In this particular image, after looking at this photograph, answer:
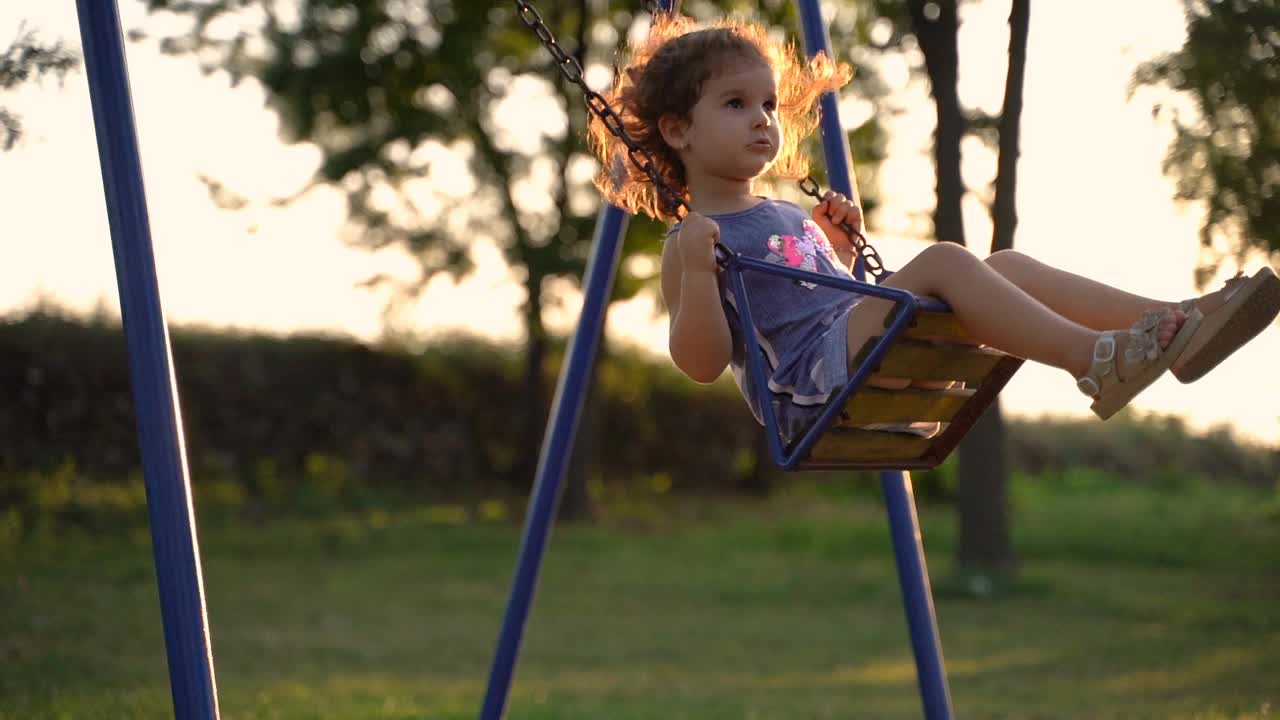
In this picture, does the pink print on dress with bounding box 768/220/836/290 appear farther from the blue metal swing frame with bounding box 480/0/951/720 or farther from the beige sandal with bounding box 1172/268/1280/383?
the beige sandal with bounding box 1172/268/1280/383

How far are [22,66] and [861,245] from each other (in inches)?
146

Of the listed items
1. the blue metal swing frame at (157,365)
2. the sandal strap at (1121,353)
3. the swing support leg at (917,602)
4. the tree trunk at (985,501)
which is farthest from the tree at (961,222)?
the blue metal swing frame at (157,365)

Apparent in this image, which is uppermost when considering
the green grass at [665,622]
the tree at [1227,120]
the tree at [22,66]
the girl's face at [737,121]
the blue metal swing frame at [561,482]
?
the tree at [22,66]

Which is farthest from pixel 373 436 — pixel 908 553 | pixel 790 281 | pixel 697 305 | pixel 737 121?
pixel 697 305

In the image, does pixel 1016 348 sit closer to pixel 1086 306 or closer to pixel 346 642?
pixel 1086 306

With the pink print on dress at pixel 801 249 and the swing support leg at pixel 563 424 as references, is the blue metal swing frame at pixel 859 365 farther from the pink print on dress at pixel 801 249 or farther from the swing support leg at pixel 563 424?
the swing support leg at pixel 563 424

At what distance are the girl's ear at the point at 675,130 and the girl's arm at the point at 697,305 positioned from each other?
1.13 feet

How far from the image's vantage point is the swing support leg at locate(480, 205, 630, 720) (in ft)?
16.9

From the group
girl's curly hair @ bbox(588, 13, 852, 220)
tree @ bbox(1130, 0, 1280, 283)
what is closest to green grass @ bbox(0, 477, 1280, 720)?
tree @ bbox(1130, 0, 1280, 283)

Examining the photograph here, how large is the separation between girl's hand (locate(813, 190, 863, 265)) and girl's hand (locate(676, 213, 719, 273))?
80 cm

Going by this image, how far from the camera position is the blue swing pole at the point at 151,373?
333 cm

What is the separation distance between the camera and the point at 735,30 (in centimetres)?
433

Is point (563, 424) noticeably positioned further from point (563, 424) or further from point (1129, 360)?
point (1129, 360)

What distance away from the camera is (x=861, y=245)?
425cm
